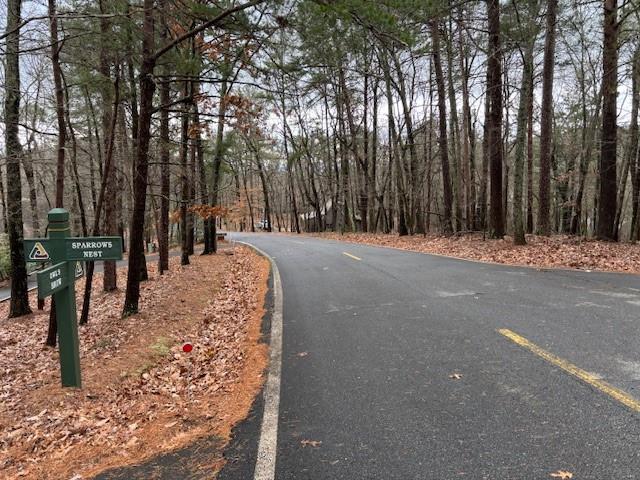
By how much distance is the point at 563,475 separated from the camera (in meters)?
2.74

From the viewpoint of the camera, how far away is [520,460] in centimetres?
293

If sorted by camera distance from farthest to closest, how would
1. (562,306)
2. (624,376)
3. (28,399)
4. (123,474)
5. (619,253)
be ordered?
(619,253) < (562,306) < (28,399) < (624,376) < (123,474)

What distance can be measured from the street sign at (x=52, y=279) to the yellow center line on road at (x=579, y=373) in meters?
5.06

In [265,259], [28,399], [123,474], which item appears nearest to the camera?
[123,474]

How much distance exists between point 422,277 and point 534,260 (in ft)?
13.8

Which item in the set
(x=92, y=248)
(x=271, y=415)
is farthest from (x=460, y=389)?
(x=92, y=248)

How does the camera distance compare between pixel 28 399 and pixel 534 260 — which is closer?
pixel 28 399

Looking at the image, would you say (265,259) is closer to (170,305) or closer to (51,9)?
(170,305)

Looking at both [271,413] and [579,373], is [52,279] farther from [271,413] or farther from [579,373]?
[579,373]

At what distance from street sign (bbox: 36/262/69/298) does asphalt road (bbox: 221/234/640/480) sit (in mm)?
2257

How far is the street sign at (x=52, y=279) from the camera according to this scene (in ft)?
13.1

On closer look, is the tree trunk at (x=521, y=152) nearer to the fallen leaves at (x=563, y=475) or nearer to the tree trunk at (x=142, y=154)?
the tree trunk at (x=142, y=154)

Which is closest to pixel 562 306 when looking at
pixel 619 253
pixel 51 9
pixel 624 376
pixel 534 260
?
pixel 624 376

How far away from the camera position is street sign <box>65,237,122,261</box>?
462 centimetres
